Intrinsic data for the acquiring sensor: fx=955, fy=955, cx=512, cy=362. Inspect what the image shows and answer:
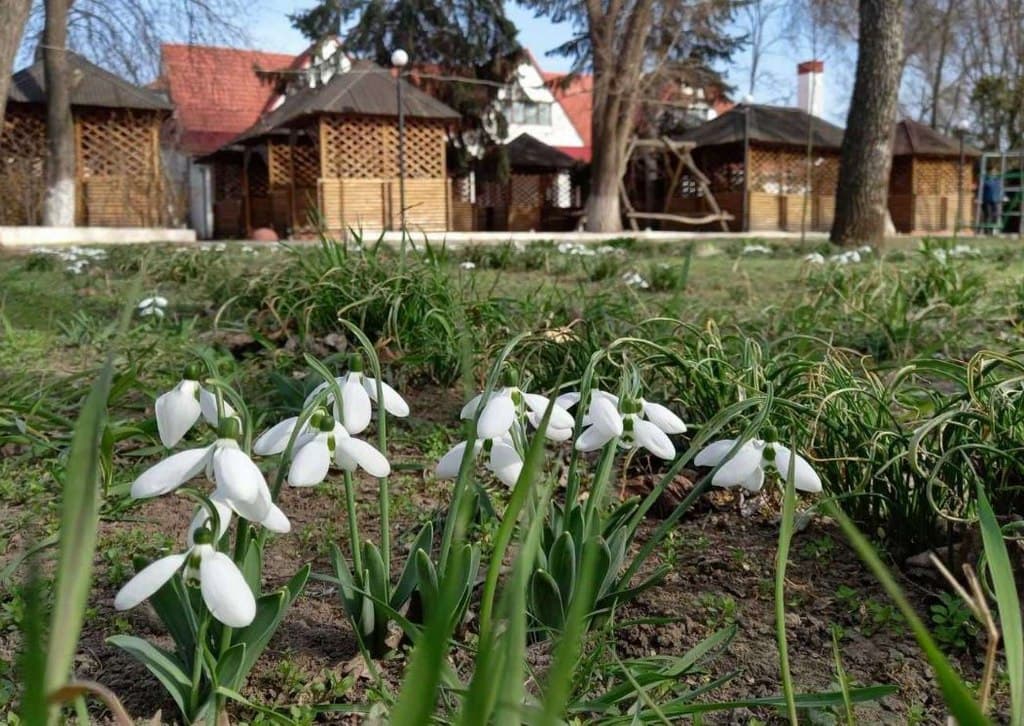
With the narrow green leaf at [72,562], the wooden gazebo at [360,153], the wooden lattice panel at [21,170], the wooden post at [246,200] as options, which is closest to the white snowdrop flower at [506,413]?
the narrow green leaf at [72,562]

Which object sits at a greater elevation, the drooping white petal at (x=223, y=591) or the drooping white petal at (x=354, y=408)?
the drooping white petal at (x=354, y=408)

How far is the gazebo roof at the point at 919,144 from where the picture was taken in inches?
1078

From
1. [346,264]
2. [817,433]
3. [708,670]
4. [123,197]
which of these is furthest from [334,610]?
[123,197]

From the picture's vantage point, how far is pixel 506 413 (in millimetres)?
1224

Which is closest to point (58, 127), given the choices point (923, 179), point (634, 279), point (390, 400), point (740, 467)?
point (634, 279)

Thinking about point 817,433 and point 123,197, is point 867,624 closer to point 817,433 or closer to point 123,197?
point 817,433

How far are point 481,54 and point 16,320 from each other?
22543 millimetres

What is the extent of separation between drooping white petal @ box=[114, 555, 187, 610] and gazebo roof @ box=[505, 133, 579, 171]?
2667 cm

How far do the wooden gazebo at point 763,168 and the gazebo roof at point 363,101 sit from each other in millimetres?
8186

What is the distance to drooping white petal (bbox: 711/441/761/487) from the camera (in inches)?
49.9

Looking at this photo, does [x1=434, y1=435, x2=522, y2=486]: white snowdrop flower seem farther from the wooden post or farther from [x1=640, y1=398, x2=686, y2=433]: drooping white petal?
the wooden post

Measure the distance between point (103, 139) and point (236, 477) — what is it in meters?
22.0

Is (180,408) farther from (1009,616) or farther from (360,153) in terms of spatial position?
(360,153)

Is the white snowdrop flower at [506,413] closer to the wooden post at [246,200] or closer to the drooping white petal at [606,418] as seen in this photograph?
the drooping white petal at [606,418]
